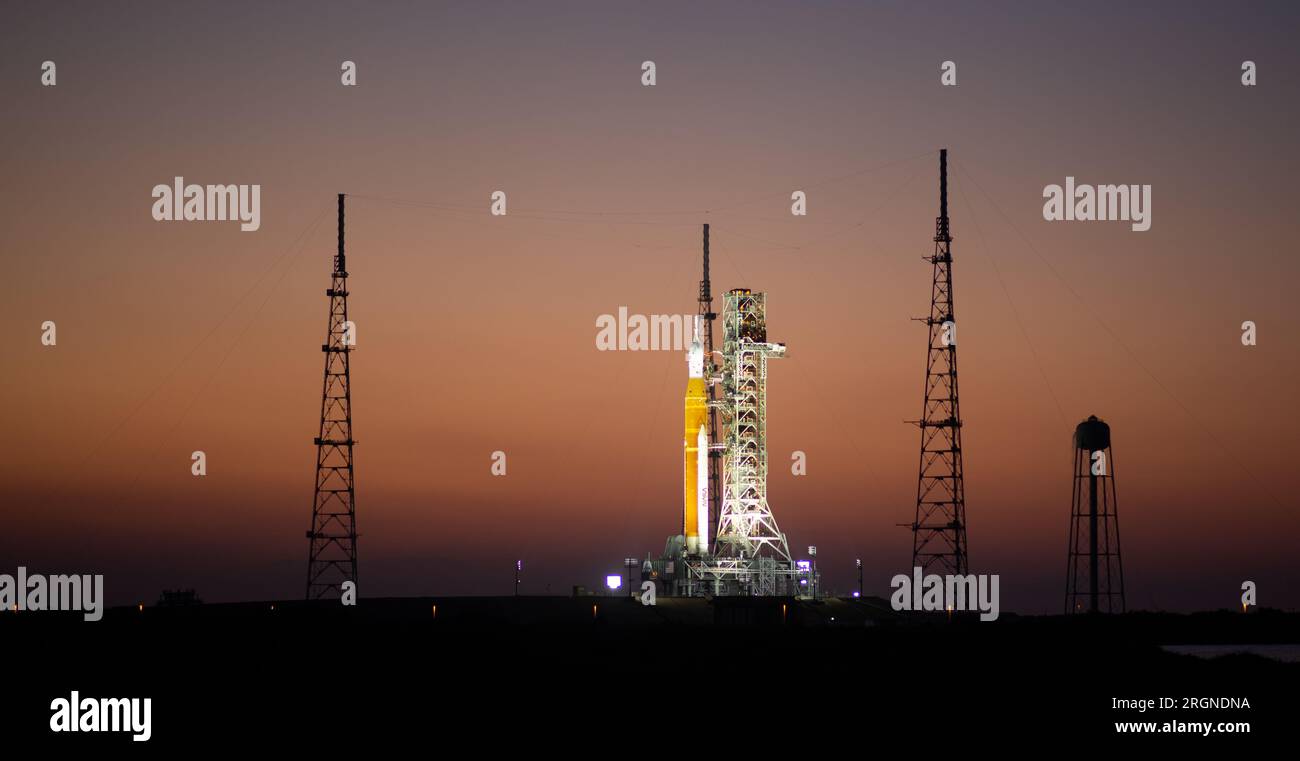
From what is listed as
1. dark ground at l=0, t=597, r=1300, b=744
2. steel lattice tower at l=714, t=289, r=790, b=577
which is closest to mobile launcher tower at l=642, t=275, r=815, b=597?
steel lattice tower at l=714, t=289, r=790, b=577

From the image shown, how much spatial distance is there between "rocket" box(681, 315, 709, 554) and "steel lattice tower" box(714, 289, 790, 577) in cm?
276

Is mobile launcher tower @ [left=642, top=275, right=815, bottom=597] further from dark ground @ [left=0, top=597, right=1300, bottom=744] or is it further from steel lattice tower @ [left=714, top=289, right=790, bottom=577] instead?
dark ground @ [left=0, top=597, right=1300, bottom=744]

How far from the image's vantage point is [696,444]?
119312 millimetres
